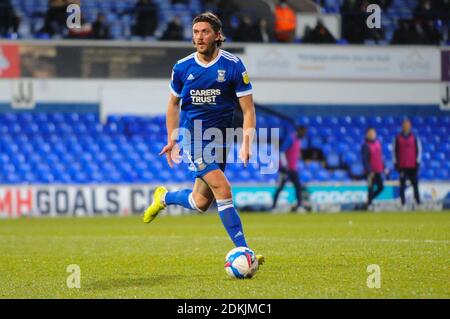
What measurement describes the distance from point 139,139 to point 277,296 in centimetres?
1875

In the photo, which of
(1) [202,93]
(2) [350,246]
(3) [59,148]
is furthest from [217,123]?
(3) [59,148]

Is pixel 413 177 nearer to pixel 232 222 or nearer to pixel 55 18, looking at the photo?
pixel 55 18

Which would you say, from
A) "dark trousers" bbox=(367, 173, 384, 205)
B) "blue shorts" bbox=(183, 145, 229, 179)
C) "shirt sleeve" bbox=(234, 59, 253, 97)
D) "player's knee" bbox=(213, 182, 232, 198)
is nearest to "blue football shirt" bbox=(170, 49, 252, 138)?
"shirt sleeve" bbox=(234, 59, 253, 97)

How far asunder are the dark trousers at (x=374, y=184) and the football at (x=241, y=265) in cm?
1372

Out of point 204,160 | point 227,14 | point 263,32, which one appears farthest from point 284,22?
point 204,160

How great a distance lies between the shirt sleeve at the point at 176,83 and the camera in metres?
8.24

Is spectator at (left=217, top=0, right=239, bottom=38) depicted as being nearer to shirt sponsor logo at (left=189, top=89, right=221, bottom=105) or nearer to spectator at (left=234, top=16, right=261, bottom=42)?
spectator at (left=234, top=16, right=261, bottom=42)

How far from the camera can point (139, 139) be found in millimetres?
24812

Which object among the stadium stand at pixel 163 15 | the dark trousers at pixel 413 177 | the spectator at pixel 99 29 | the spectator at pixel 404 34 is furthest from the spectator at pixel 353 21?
the spectator at pixel 99 29

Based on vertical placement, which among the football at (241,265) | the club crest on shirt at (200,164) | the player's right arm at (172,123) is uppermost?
the player's right arm at (172,123)

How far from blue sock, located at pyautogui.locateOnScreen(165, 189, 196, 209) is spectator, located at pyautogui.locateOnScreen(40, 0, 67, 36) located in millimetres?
15268

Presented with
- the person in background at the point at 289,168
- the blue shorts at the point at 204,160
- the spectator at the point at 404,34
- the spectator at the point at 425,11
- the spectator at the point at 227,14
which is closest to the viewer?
the blue shorts at the point at 204,160

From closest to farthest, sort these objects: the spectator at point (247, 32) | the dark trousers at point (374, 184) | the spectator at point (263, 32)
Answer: the dark trousers at point (374, 184), the spectator at point (247, 32), the spectator at point (263, 32)

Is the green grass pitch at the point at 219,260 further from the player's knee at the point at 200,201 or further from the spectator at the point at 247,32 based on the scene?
the spectator at the point at 247,32
